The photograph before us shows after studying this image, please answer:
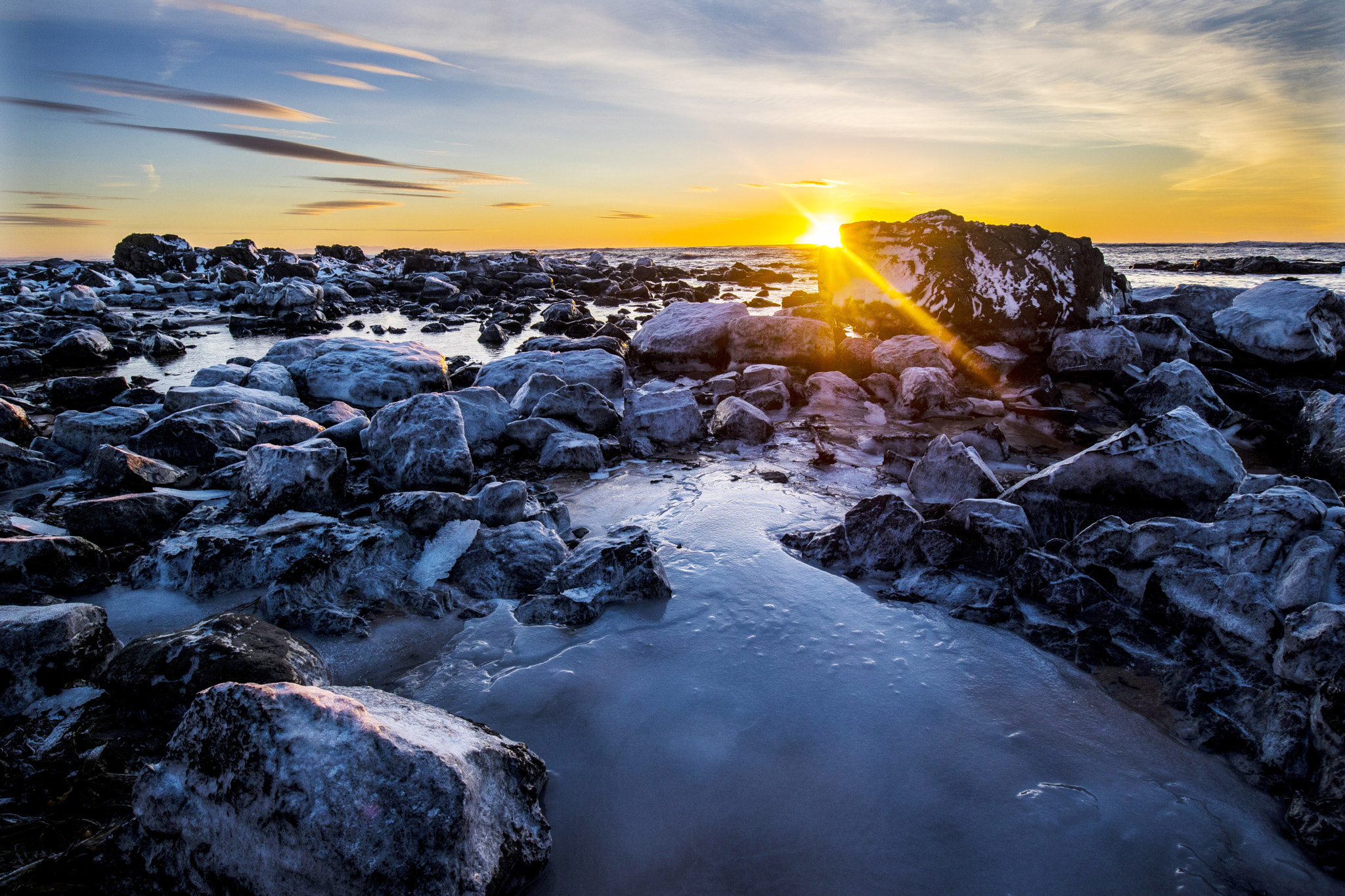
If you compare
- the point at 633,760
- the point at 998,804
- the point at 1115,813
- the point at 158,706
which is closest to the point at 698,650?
the point at 633,760

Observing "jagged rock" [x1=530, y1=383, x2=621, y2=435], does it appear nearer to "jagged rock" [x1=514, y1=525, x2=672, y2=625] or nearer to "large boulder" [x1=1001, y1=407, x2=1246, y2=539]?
"jagged rock" [x1=514, y1=525, x2=672, y2=625]

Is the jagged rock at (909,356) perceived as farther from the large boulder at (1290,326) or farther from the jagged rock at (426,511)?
the jagged rock at (426,511)

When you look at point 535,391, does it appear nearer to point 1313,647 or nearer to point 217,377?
point 217,377

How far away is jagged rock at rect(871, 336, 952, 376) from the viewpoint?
8008 mm

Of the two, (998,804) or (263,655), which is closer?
(998,804)

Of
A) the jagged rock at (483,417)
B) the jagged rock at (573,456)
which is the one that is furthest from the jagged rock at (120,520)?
the jagged rock at (573,456)

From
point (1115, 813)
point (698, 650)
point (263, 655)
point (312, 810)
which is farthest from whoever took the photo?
point (698, 650)

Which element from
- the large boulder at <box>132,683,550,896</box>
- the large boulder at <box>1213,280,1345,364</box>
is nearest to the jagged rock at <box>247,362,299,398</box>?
the large boulder at <box>132,683,550,896</box>

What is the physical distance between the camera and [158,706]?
7.93ft

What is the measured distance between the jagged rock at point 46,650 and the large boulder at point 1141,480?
192 inches

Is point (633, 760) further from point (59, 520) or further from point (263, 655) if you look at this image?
point (59, 520)

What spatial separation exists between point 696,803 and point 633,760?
0.99ft

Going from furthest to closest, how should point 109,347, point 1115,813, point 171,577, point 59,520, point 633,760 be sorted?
point 109,347 < point 59,520 < point 171,577 < point 633,760 < point 1115,813

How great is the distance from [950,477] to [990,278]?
19.6 feet
